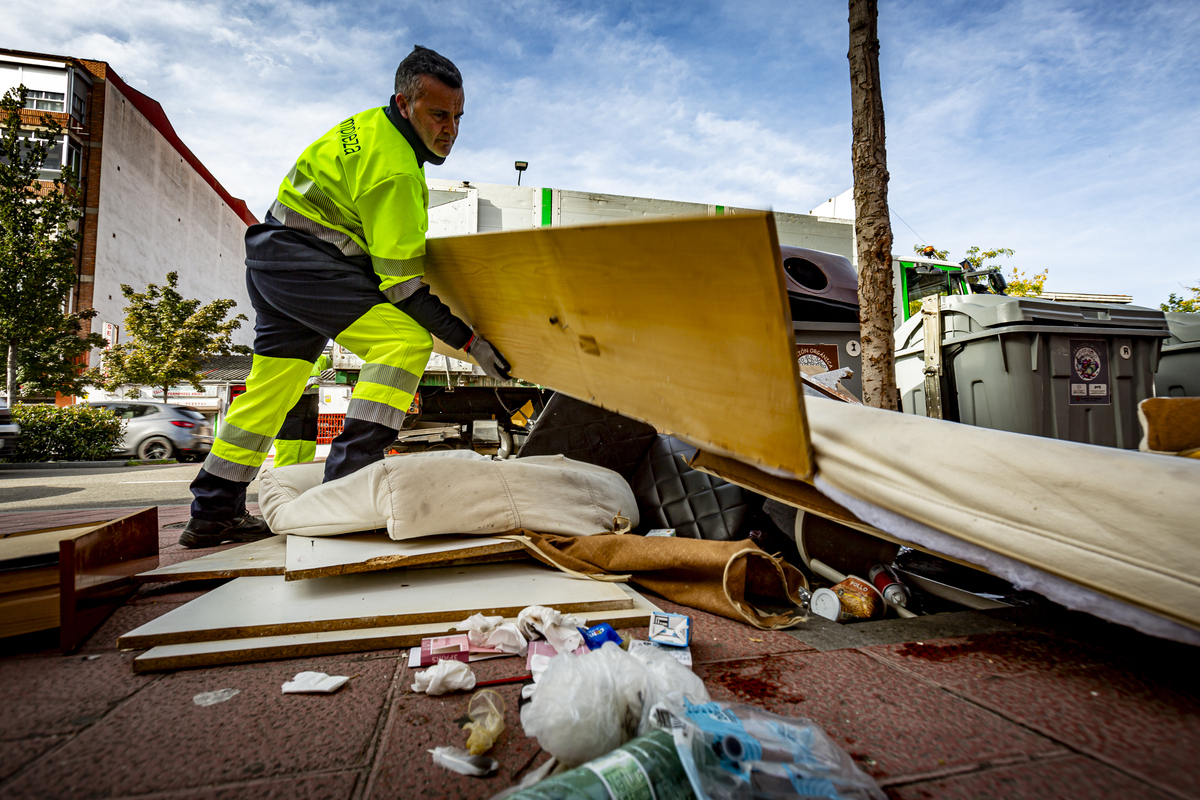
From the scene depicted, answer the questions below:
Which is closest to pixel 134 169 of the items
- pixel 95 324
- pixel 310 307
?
pixel 95 324

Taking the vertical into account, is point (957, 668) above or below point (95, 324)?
below

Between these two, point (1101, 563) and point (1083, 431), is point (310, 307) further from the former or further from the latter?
point (1083, 431)

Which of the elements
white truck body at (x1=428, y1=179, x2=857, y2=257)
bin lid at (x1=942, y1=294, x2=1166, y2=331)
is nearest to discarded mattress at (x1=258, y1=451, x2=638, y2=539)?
bin lid at (x1=942, y1=294, x2=1166, y2=331)

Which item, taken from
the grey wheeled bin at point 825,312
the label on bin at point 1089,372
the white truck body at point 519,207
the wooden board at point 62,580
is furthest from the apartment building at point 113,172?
the label on bin at point 1089,372

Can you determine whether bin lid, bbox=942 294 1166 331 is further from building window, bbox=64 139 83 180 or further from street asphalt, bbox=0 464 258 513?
building window, bbox=64 139 83 180

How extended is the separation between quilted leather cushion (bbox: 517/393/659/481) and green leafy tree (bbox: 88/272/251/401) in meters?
16.2

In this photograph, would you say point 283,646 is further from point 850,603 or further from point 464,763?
point 850,603

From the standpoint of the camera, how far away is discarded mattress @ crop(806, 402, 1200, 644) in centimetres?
98

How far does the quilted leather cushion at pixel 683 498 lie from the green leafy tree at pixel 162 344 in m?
16.8

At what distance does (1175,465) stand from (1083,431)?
2622mm

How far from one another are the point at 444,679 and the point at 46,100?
2863 centimetres

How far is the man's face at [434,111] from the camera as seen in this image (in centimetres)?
219

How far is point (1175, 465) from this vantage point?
1033 mm

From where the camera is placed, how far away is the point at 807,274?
3805mm
